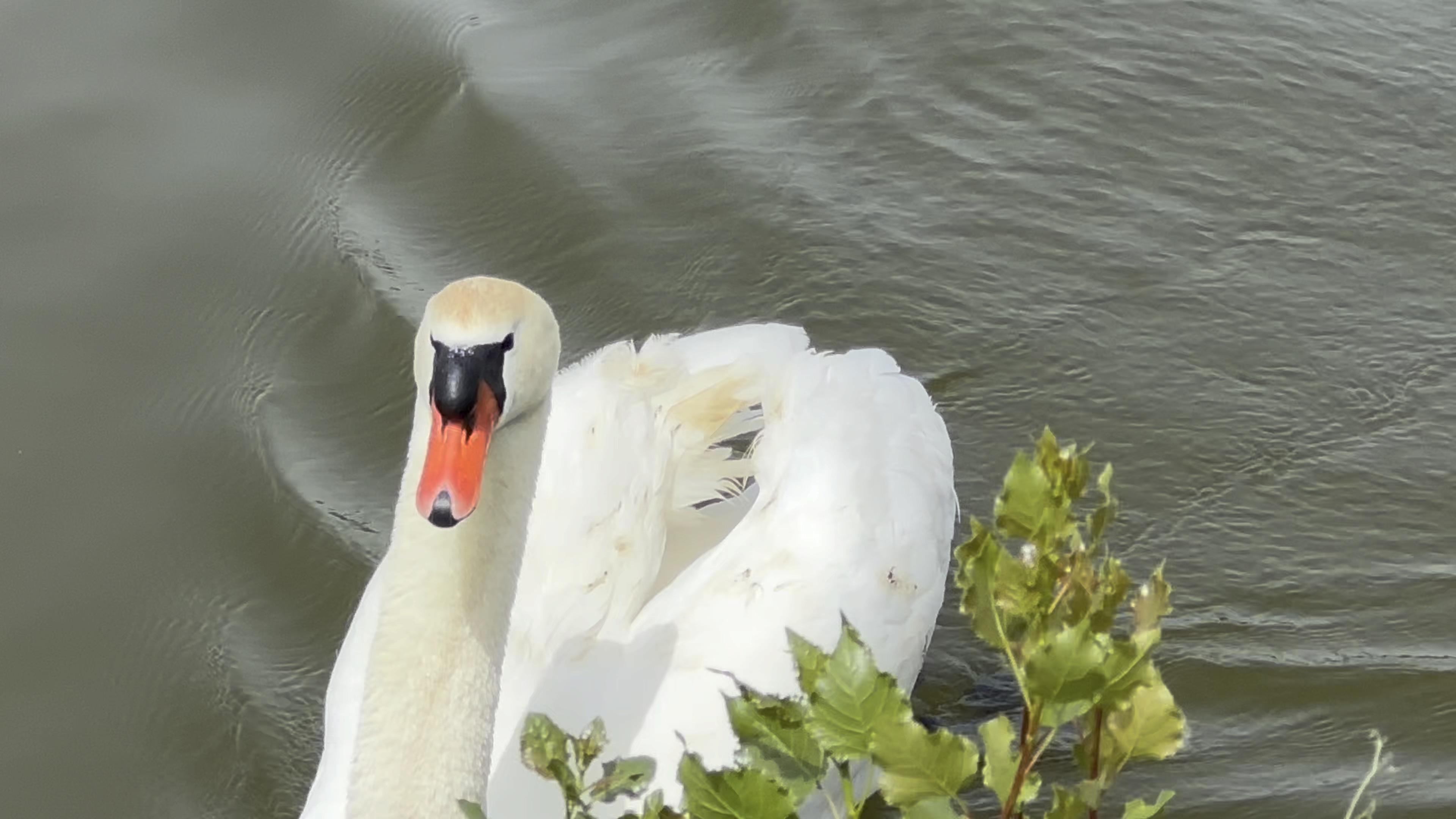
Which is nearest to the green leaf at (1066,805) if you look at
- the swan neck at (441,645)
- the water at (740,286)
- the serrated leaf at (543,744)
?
the serrated leaf at (543,744)

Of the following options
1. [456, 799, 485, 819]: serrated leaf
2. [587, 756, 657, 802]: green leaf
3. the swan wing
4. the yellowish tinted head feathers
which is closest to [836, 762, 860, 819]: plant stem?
[587, 756, 657, 802]: green leaf

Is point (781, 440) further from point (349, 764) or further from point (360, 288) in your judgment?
point (360, 288)

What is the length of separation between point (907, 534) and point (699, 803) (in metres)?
2.20

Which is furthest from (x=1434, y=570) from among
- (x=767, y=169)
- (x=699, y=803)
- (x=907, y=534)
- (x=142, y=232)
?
(x=142, y=232)

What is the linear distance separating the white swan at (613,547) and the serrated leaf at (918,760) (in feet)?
3.50

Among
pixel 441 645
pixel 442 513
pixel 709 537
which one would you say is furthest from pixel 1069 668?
pixel 709 537

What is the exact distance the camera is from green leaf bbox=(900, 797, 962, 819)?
1.76 metres

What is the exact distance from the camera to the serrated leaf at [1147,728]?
1.77 metres

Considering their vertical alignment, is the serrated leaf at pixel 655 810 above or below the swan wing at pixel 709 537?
above

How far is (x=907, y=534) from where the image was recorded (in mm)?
3848

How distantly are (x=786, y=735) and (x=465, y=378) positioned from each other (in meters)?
1.14

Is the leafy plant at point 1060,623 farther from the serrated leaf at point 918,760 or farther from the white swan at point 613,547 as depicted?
the white swan at point 613,547


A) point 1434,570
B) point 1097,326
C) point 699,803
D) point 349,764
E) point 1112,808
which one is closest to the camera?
point 699,803

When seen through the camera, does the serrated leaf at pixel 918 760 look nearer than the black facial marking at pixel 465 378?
Yes
